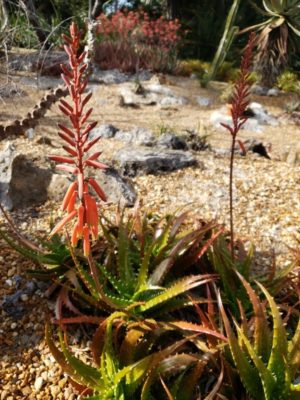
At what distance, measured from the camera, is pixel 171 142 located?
5.08 m

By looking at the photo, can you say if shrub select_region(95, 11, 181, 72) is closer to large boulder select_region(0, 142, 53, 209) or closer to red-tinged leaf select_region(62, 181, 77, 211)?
large boulder select_region(0, 142, 53, 209)

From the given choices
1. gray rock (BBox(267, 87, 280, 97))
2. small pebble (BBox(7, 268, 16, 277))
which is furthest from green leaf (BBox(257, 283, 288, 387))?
gray rock (BBox(267, 87, 280, 97))

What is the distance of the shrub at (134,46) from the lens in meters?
10.7

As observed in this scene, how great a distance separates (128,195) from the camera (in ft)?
11.8

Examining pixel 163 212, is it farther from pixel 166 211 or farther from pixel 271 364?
pixel 271 364

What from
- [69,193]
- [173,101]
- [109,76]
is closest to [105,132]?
[173,101]

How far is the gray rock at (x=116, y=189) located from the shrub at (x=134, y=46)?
7.38 metres

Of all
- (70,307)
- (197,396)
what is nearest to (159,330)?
(197,396)

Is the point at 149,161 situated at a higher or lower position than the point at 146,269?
lower

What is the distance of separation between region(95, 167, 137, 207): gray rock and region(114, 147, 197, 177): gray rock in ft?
1.53

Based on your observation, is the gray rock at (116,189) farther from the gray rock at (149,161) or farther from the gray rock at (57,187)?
the gray rock at (149,161)

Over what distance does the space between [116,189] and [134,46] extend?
8502 millimetres

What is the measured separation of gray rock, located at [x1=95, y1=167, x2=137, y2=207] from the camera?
3.55 m

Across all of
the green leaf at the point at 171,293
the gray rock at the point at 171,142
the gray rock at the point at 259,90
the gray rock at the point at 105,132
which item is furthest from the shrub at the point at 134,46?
the green leaf at the point at 171,293
